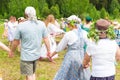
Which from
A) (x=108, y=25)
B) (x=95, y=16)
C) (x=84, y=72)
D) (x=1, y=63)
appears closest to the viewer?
(x=108, y=25)

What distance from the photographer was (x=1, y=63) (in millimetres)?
11617

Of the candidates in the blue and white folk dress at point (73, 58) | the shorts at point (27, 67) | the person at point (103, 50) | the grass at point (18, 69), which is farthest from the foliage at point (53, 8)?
the person at point (103, 50)

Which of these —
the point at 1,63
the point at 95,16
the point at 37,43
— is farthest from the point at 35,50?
the point at 95,16

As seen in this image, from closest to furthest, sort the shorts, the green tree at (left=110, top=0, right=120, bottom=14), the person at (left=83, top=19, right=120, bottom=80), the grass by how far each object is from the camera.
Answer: the person at (left=83, top=19, right=120, bottom=80), the shorts, the grass, the green tree at (left=110, top=0, right=120, bottom=14)

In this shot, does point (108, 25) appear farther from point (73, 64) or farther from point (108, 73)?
point (73, 64)

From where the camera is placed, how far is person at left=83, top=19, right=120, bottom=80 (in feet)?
17.9

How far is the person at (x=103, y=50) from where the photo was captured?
544 centimetres

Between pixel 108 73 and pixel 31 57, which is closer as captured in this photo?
pixel 108 73

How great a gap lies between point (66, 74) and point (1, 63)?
475cm

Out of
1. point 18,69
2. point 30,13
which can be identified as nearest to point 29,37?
point 30,13

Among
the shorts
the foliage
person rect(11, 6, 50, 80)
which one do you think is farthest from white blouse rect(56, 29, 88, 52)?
the foliage

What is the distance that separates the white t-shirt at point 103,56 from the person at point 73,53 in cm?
147

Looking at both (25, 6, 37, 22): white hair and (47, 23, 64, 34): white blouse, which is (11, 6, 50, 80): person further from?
(47, 23, 64, 34): white blouse

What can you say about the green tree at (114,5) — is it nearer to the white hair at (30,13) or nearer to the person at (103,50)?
the white hair at (30,13)
